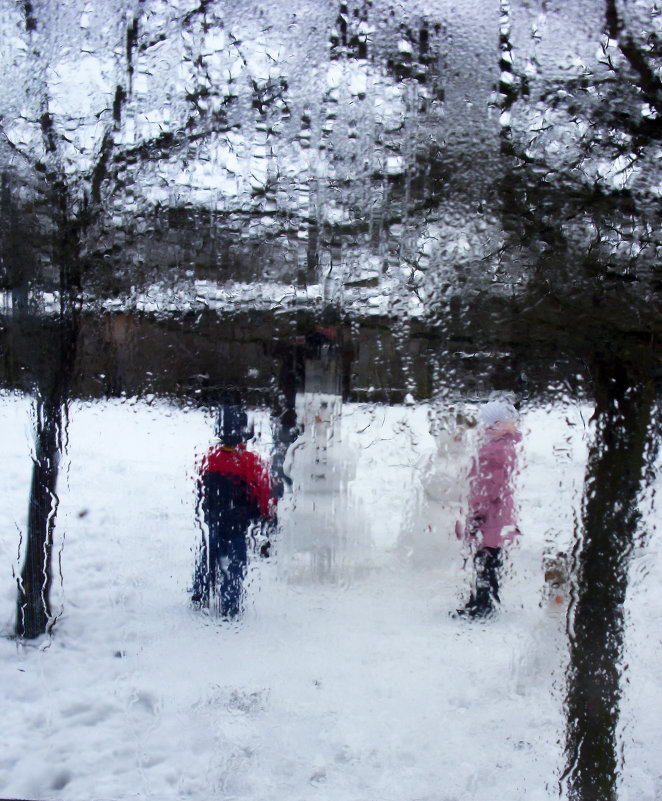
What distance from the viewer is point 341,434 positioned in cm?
180

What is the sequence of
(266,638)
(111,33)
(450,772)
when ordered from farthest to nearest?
1. (111,33)
2. (266,638)
3. (450,772)

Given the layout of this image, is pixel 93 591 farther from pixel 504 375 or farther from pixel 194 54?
pixel 194 54

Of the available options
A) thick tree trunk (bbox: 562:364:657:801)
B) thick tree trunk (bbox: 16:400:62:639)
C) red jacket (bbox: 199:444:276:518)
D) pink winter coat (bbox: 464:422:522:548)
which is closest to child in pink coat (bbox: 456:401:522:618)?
pink winter coat (bbox: 464:422:522:548)

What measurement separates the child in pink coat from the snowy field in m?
0.05

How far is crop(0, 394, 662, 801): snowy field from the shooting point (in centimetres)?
173

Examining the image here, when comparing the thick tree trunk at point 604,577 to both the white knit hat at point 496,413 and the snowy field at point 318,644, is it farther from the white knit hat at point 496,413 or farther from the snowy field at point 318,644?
the white knit hat at point 496,413

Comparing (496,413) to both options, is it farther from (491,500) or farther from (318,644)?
(318,644)

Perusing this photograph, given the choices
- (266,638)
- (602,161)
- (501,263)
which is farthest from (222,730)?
(602,161)

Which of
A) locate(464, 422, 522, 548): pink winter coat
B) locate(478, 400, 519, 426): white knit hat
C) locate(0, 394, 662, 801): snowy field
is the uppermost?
locate(478, 400, 519, 426): white knit hat

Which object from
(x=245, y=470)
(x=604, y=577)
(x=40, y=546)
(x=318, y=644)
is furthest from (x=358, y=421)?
(x=40, y=546)

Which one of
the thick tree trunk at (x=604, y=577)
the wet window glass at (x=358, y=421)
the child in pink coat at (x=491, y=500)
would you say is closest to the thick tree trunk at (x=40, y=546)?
the wet window glass at (x=358, y=421)

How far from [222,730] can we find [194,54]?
215cm

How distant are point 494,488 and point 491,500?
0.13 ft

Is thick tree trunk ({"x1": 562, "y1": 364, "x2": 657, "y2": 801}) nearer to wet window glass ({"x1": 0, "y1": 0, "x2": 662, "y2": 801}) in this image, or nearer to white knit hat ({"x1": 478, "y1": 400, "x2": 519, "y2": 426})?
wet window glass ({"x1": 0, "y1": 0, "x2": 662, "y2": 801})
